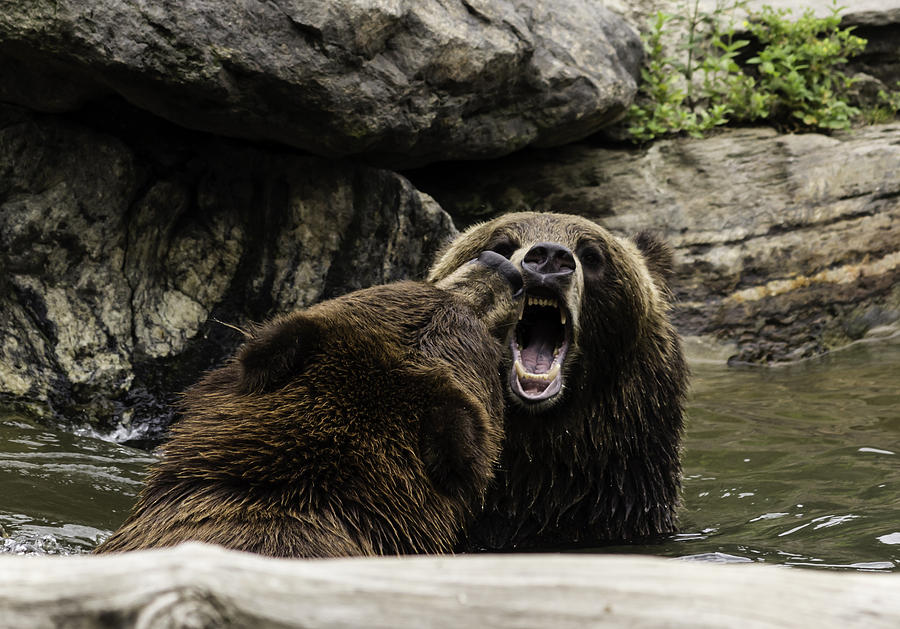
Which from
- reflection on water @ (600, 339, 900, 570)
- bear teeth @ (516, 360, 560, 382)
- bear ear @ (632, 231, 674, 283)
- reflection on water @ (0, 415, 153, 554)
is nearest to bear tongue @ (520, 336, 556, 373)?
bear teeth @ (516, 360, 560, 382)

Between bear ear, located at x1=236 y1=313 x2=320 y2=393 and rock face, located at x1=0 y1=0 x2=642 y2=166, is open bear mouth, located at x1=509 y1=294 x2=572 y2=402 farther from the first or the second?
rock face, located at x1=0 y1=0 x2=642 y2=166

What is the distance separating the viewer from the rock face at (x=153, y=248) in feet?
23.2

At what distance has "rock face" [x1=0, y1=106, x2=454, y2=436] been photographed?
278 inches

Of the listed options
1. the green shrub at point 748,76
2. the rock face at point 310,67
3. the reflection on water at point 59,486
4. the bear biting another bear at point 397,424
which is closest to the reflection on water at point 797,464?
the bear biting another bear at point 397,424

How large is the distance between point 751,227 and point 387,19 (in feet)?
15.8

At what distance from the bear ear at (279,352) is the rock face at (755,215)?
6753mm

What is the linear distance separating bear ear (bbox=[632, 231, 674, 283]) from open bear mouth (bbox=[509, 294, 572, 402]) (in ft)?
3.69

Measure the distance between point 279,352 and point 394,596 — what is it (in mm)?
1849

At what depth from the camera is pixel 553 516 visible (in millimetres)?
5359

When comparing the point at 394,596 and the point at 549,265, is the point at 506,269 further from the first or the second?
the point at 394,596

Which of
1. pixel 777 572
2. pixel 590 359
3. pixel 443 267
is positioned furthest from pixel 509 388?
pixel 777 572

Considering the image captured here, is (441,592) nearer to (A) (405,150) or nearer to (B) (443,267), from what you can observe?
(B) (443,267)

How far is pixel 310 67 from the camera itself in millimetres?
6789

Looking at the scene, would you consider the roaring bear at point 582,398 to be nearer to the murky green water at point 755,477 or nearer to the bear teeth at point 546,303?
the bear teeth at point 546,303
